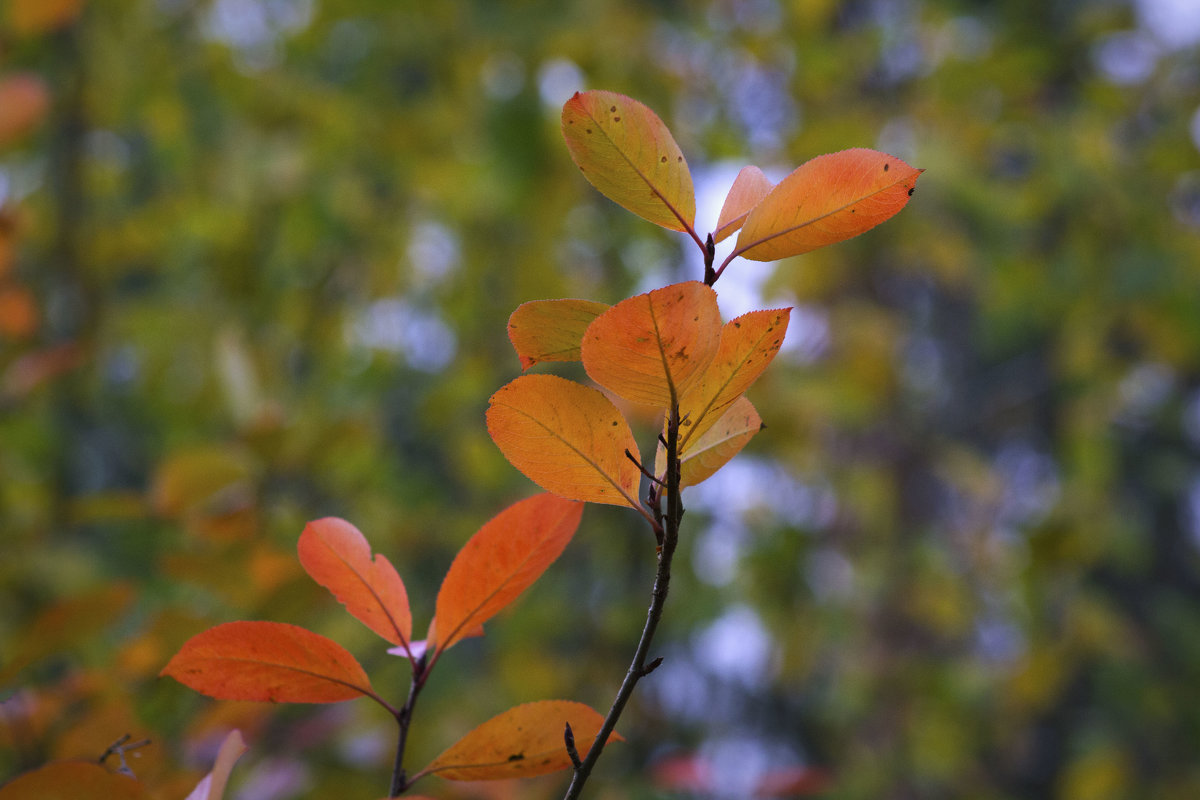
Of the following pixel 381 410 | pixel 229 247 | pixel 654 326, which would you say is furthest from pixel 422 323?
pixel 654 326

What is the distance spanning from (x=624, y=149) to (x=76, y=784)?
21 centimetres

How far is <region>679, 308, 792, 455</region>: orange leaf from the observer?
20 cm

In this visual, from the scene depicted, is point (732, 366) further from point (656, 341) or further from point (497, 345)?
point (497, 345)

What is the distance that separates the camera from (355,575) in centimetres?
25

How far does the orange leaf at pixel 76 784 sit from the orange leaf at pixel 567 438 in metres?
0.13

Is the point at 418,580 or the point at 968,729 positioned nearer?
the point at 418,580

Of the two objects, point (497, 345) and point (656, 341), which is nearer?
point (656, 341)

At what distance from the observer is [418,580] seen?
5.25 feet

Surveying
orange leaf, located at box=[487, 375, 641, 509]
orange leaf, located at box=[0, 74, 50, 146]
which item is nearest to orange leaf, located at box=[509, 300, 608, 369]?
orange leaf, located at box=[487, 375, 641, 509]

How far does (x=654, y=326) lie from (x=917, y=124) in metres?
1.69

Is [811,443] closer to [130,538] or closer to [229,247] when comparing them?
[229,247]

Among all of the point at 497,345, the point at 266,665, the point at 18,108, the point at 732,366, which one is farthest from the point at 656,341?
Answer: the point at 497,345

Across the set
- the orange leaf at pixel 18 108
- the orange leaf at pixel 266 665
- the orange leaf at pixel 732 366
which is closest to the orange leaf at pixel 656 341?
the orange leaf at pixel 732 366

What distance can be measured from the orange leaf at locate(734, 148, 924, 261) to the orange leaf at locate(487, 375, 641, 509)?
0.17ft
